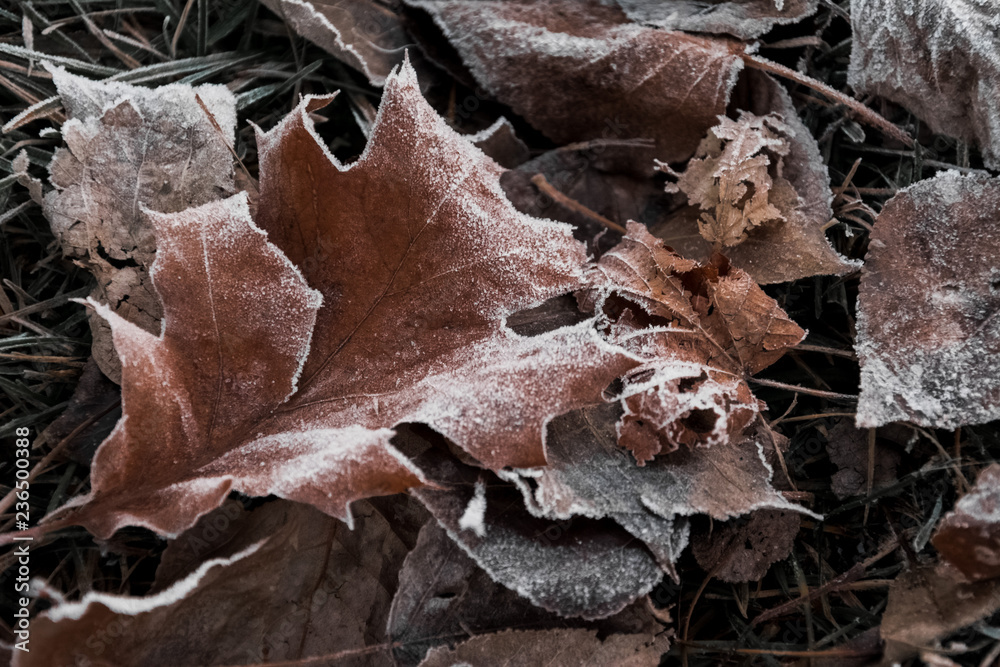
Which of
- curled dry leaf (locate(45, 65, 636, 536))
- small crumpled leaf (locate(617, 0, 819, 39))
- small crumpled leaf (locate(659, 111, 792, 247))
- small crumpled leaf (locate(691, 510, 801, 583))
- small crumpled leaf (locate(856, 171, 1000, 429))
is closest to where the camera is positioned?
curled dry leaf (locate(45, 65, 636, 536))

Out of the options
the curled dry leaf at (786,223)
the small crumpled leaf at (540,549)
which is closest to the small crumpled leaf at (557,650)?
the small crumpled leaf at (540,549)

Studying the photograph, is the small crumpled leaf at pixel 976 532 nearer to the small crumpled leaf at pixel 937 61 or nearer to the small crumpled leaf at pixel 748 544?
the small crumpled leaf at pixel 748 544

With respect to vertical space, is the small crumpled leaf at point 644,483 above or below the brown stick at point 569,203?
below

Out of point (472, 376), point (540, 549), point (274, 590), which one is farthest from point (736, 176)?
point (274, 590)

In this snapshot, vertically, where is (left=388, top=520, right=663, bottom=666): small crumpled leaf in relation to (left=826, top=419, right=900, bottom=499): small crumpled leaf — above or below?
below

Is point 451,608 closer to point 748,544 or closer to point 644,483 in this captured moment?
point 644,483

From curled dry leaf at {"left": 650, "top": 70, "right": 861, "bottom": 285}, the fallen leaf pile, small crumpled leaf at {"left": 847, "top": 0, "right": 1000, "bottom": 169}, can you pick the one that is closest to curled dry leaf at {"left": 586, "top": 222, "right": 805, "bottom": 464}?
the fallen leaf pile

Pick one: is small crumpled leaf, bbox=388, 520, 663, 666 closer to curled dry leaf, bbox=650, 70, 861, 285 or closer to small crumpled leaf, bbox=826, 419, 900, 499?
small crumpled leaf, bbox=826, 419, 900, 499

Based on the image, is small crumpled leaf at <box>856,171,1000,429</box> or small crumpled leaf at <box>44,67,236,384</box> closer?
small crumpled leaf at <box>856,171,1000,429</box>
